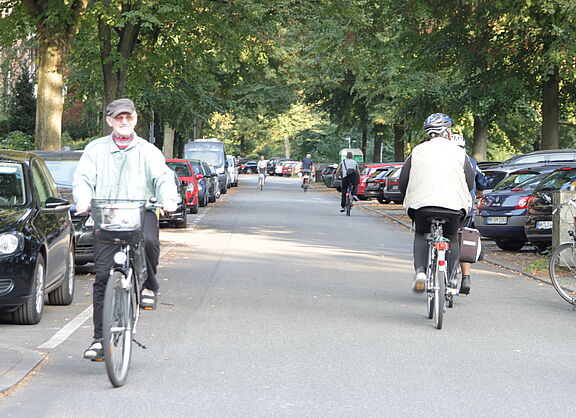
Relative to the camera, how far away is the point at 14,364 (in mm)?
7316

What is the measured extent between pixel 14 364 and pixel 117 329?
101 centimetres

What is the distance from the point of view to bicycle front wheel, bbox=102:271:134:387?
660 cm

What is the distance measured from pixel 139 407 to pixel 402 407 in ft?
5.08

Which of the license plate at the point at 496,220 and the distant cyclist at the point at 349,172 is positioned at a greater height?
the distant cyclist at the point at 349,172

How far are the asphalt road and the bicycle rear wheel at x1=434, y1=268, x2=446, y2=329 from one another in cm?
13

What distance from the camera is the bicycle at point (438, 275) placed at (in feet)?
30.5


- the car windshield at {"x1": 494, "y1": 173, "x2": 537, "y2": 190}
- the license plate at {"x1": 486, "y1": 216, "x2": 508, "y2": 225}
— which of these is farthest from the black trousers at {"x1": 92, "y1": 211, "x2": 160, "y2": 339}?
the car windshield at {"x1": 494, "y1": 173, "x2": 537, "y2": 190}

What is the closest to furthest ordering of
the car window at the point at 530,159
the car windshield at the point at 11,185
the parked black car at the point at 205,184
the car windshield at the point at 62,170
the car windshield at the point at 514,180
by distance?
the car windshield at the point at 11,185 → the car windshield at the point at 62,170 → the car windshield at the point at 514,180 → the car window at the point at 530,159 → the parked black car at the point at 205,184

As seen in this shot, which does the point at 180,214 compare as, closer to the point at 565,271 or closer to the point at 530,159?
the point at 530,159

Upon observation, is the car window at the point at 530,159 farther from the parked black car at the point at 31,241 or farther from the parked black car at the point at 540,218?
the parked black car at the point at 31,241

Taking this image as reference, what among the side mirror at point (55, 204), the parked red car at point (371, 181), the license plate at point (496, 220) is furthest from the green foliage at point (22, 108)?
the side mirror at point (55, 204)

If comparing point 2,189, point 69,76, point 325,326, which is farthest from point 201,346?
point 69,76

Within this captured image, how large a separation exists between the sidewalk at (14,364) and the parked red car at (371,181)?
107ft

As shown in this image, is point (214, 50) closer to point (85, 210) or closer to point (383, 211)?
point (383, 211)
